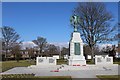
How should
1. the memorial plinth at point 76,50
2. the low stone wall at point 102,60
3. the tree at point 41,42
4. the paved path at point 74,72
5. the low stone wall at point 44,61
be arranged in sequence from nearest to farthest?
the paved path at point 74,72, the memorial plinth at point 76,50, the low stone wall at point 44,61, the low stone wall at point 102,60, the tree at point 41,42

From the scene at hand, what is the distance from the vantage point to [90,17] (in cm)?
4591

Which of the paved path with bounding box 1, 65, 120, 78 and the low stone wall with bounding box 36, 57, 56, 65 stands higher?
the low stone wall with bounding box 36, 57, 56, 65

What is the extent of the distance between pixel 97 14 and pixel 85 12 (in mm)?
2156

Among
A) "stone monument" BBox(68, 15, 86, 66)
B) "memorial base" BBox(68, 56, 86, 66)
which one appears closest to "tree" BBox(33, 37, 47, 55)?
"stone monument" BBox(68, 15, 86, 66)

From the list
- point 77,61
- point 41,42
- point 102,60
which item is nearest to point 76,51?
point 77,61

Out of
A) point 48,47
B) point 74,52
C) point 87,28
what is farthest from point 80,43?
point 48,47

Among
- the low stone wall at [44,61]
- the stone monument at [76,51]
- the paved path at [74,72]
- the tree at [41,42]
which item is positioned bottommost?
the paved path at [74,72]

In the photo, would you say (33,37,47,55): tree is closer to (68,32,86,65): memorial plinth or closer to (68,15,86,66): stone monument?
(68,15,86,66): stone monument

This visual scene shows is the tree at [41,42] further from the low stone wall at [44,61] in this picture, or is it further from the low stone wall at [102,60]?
the low stone wall at [44,61]

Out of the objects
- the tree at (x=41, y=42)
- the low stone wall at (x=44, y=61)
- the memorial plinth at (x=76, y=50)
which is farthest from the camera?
the tree at (x=41, y=42)

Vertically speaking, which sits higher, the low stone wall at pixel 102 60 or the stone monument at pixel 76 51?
the stone monument at pixel 76 51

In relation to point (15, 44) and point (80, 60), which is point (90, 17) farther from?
point (15, 44)

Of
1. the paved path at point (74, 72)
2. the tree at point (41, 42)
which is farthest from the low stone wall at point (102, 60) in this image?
the tree at point (41, 42)

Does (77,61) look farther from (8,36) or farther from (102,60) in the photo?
(8,36)
